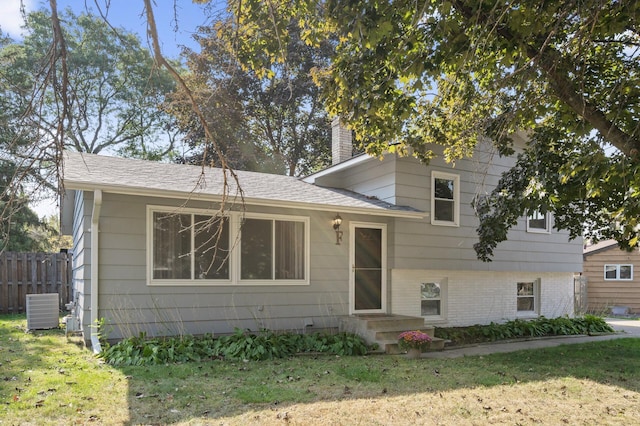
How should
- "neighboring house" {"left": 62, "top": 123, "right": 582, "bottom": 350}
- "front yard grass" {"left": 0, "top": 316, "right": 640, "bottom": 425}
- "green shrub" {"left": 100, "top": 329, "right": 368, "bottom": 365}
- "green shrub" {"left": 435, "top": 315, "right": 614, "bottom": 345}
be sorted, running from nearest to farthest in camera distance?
"front yard grass" {"left": 0, "top": 316, "right": 640, "bottom": 425} < "green shrub" {"left": 100, "top": 329, "right": 368, "bottom": 365} < "neighboring house" {"left": 62, "top": 123, "right": 582, "bottom": 350} < "green shrub" {"left": 435, "top": 315, "right": 614, "bottom": 345}

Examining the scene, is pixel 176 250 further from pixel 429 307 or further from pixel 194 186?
pixel 429 307

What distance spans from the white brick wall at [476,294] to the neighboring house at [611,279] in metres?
7.49

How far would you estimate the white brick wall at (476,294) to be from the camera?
34.6 feet

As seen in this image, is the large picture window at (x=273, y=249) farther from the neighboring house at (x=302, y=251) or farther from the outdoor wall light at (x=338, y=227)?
the outdoor wall light at (x=338, y=227)

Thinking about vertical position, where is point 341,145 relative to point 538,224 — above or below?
above

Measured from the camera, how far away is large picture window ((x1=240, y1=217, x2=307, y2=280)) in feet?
29.4

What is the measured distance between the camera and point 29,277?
13492 millimetres

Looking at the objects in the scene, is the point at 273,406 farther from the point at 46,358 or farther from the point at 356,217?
the point at 356,217

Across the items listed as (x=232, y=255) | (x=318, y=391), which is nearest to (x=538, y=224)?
(x=232, y=255)

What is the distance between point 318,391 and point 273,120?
18492mm

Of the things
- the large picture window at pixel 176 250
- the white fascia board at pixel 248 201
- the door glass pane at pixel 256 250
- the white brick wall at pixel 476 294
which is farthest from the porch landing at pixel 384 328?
the large picture window at pixel 176 250

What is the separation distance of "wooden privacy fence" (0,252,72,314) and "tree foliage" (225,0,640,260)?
35.6 ft

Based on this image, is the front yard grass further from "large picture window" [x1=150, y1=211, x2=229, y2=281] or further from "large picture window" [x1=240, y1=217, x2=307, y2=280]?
"large picture window" [x1=240, y1=217, x2=307, y2=280]

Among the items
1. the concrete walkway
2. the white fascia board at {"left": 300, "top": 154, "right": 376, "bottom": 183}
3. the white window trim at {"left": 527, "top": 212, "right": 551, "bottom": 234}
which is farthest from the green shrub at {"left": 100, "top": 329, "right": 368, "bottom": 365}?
the white window trim at {"left": 527, "top": 212, "right": 551, "bottom": 234}
